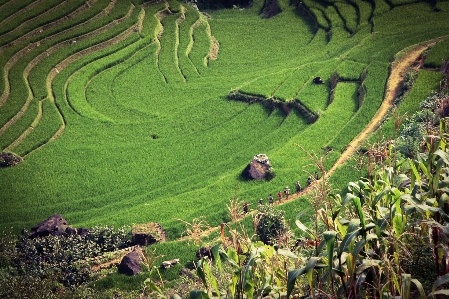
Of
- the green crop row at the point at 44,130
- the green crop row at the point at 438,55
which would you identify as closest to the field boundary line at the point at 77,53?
the green crop row at the point at 44,130

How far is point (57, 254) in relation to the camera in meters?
23.7

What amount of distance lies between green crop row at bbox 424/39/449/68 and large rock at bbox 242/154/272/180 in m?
10.9

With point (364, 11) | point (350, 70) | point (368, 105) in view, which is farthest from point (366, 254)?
point (364, 11)

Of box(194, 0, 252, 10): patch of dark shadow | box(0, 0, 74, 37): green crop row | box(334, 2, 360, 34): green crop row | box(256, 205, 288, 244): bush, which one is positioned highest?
box(0, 0, 74, 37): green crop row

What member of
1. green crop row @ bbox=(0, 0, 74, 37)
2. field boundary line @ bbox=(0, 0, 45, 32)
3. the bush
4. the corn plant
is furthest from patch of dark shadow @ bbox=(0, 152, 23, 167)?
the corn plant

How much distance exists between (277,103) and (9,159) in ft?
46.4

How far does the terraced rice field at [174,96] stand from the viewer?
93.6 feet

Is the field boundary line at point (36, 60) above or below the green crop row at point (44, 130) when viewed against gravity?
above

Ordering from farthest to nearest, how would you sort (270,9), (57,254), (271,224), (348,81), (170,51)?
(270,9), (170,51), (348,81), (57,254), (271,224)

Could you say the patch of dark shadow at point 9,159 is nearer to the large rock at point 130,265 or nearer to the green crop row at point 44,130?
the green crop row at point 44,130

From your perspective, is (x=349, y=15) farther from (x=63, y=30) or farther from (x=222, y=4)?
(x=63, y=30)

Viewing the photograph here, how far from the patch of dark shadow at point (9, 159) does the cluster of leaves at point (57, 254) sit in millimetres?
6371

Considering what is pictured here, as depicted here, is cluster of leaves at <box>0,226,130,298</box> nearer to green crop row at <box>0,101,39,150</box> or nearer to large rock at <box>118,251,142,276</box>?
large rock at <box>118,251,142,276</box>

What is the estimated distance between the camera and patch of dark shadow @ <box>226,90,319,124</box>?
106 ft
